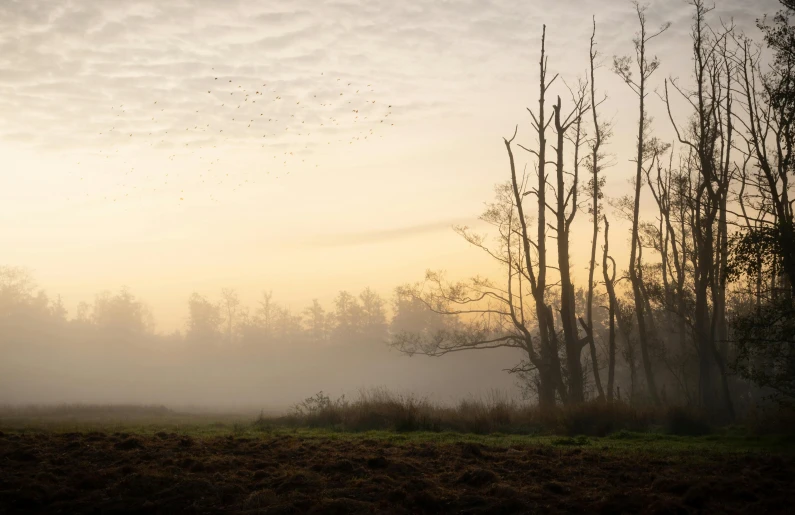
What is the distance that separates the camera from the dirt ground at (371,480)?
862 cm

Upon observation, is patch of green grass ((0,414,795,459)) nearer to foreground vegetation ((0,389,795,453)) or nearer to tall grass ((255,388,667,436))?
foreground vegetation ((0,389,795,453))

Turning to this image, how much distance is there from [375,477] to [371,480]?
0.35ft

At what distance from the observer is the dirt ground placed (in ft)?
28.3

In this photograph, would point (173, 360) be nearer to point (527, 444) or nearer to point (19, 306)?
point (19, 306)

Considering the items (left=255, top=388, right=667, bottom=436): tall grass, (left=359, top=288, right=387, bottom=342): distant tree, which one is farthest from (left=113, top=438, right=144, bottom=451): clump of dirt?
(left=359, top=288, right=387, bottom=342): distant tree

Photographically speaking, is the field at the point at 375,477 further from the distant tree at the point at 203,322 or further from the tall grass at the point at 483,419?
the distant tree at the point at 203,322

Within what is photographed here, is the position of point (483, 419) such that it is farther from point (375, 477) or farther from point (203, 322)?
point (203, 322)

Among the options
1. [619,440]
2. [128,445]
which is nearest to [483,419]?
[619,440]

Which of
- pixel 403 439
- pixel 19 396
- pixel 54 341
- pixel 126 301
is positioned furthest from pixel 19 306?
pixel 403 439

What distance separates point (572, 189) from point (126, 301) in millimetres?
100774

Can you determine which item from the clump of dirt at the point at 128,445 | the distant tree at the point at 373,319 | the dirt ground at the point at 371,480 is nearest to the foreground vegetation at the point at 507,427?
the dirt ground at the point at 371,480

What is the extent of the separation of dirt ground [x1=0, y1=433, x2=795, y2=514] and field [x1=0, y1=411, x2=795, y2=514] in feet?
0.07

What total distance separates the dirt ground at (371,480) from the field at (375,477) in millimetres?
22

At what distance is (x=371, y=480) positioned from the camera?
10.1m
